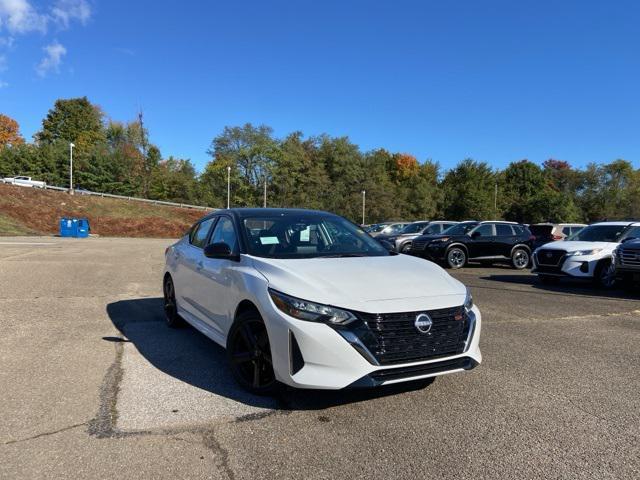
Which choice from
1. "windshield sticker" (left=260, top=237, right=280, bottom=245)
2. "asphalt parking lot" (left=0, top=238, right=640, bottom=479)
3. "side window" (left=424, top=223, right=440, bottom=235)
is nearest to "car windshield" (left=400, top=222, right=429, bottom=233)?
"side window" (left=424, top=223, right=440, bottom=235)

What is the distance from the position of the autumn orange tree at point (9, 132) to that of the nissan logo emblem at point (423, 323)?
9263 centimetres

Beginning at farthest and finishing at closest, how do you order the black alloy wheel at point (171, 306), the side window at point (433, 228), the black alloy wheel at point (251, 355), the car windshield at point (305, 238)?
1. the side window at point (433, 228)
2. the black alloy wheel at point (171, 306)
3. the car windshield at point (305, 238)
4. the black alloy wheel at point (251, 355)

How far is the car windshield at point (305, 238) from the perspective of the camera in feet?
15.6

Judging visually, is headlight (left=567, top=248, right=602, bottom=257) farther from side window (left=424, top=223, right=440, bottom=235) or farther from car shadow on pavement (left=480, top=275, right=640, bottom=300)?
side window (left=424, top=223, right=440, bottom=235)

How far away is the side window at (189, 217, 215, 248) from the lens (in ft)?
19.5

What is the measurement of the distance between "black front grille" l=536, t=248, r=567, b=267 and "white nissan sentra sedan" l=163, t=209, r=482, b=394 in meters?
8.66

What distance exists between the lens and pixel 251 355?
13.4ft

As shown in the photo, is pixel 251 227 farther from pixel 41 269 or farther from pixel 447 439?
pixel 41 269

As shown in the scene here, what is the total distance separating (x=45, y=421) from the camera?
12.0 feet

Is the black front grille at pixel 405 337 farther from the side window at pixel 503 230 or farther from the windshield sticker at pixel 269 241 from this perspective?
the side window at pixel 503 230

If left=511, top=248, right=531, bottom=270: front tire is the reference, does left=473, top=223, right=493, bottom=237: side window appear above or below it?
above

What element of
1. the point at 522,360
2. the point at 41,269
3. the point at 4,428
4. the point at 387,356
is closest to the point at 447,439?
the point at 387,356

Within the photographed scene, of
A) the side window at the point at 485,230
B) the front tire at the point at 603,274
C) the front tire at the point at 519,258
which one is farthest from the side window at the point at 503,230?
the front tire at the point at 603,274

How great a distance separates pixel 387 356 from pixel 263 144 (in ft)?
256
